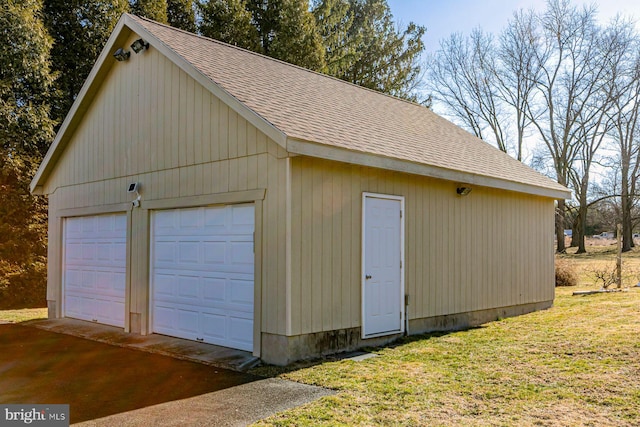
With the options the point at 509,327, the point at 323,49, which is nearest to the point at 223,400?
the point at 509,327

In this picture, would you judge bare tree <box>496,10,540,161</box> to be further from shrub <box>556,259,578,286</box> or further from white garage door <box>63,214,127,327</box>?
white garage door <box>63,214,127,327</box>

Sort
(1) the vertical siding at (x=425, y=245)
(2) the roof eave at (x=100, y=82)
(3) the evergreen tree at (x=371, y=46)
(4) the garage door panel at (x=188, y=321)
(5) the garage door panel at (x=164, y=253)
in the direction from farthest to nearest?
(3) the evergreen tree at (x=371, y=46) → (5) the garage door panel at (x=164, y=253) → (4) the garage door panel at (x=188, y=321) → (1) the vertical siding at (x=425, y=245) → (2) the roof eave at (x=100, y=82)

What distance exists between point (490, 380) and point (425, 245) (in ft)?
10.6

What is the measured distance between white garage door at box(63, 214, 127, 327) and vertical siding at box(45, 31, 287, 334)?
1.02 feet

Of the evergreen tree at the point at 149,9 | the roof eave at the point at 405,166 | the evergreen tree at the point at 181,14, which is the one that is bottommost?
the roof eave at the point at 405,166

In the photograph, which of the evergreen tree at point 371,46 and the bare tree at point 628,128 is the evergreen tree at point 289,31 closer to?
the evergreen tree at point 371,46

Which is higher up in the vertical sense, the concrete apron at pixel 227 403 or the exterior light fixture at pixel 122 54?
the exterior light fixture at pixel 122 54

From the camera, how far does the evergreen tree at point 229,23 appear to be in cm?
2125

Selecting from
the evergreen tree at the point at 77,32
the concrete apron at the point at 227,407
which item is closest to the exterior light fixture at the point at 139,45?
the concrete apron at the point at 227,407

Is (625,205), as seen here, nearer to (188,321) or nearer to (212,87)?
(188,321)

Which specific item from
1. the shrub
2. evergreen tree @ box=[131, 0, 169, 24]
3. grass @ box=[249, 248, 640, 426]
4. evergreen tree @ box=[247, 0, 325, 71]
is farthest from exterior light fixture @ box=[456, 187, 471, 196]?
evergreen tree @ box=[131, 0, 169, 24]

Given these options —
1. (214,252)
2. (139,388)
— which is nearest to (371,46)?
(214,252)

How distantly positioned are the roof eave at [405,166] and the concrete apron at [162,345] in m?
2.61

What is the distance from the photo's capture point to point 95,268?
33.7ft
